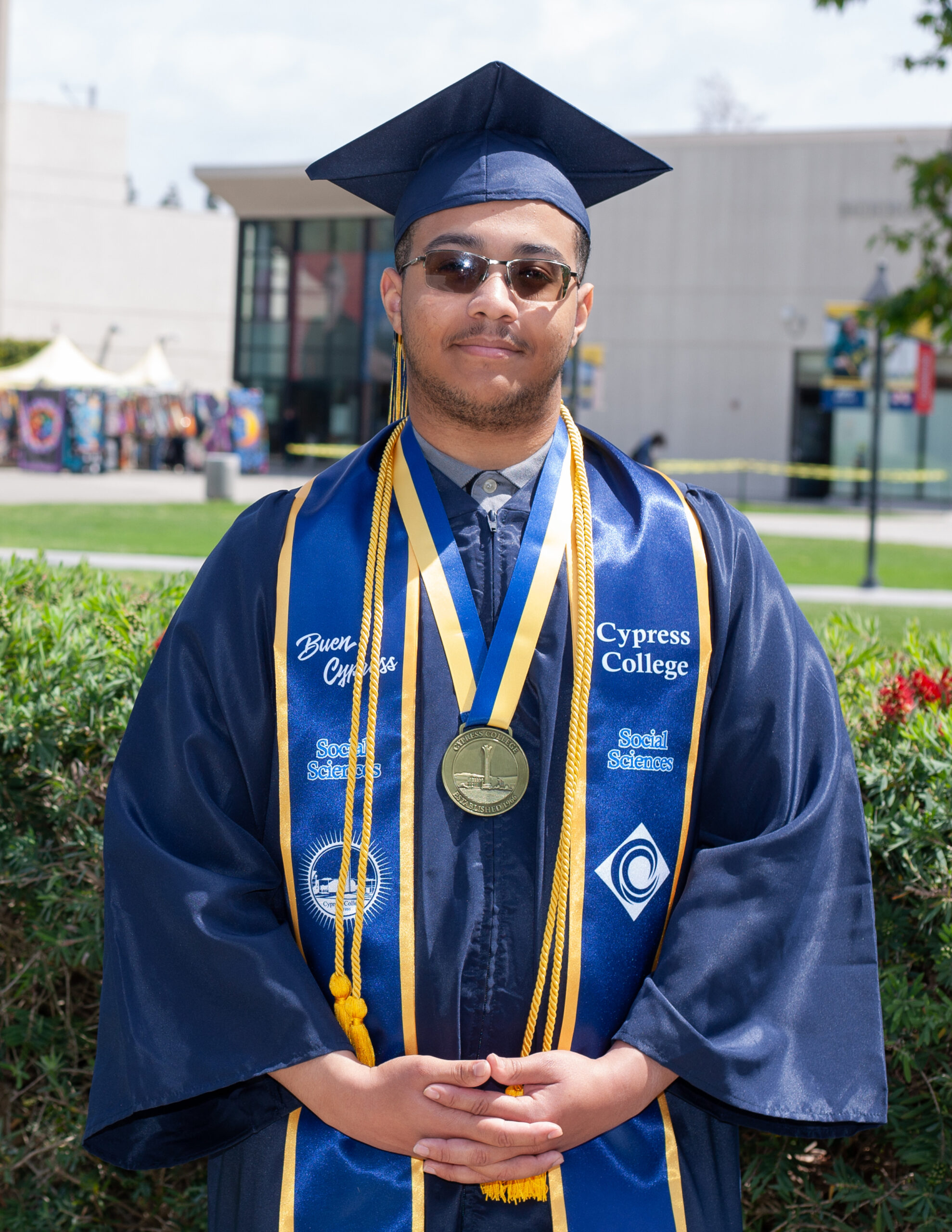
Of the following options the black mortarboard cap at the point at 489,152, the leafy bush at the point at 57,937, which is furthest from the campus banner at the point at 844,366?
the black mortarboard cap at the point at 489,152

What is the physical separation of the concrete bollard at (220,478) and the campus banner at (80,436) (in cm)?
1120

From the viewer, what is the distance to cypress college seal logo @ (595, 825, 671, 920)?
1915 millimetres

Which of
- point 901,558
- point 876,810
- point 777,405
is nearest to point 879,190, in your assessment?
point 777,405

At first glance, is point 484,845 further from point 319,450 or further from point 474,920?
point 319,450

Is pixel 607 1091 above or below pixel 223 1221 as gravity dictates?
above

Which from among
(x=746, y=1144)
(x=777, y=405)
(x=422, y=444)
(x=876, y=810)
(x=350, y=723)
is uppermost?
(x=777, y=405)

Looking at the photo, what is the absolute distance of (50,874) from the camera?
2.78 metres

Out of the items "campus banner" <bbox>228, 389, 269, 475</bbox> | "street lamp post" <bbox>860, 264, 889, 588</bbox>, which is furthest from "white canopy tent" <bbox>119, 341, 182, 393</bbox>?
"street lamp post" <bbox>860, 264, 889, 588</bbox>

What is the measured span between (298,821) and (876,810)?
4.11 ft

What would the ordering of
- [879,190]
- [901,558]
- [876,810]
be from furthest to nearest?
[879,190] → [901,558] → [876,810]

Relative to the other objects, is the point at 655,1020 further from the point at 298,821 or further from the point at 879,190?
the point at 879,190

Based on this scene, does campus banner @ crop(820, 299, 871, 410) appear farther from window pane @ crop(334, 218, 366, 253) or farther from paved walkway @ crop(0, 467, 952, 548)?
window pane @ crop(334, 218, 366, 253)

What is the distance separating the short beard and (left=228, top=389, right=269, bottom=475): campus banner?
3657cm

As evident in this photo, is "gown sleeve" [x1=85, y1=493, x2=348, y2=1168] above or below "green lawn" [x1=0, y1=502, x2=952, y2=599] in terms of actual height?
below
